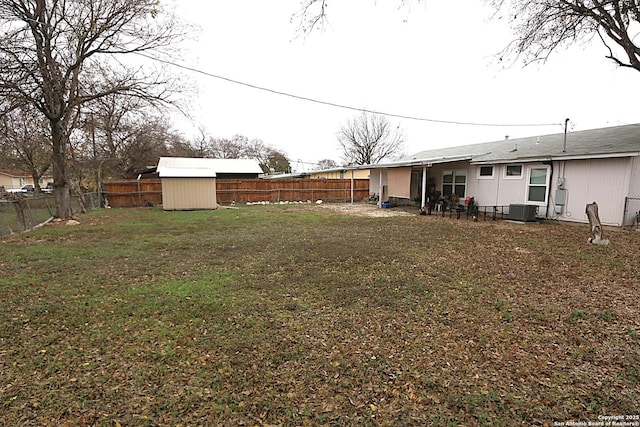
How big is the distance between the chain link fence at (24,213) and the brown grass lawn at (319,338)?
3.71m

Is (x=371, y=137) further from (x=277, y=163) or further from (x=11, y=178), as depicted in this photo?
(x=11, y=178)

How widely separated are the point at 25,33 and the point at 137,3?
347 centimetres

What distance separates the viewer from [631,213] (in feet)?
29.0

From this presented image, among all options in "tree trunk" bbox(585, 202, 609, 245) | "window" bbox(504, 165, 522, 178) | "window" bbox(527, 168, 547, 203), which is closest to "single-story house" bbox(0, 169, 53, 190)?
"window" bbox(504, 165, 522, 178)

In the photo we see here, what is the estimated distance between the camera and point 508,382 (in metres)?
2.42

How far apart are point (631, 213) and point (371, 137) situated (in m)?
26.4

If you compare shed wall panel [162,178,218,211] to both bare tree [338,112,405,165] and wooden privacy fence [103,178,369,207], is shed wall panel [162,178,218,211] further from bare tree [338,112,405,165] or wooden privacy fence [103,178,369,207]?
bare tree [338,112,405,165]

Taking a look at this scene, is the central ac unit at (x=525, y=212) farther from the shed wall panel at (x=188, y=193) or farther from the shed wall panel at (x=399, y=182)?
the shed wall panel at (x=188, y=193)

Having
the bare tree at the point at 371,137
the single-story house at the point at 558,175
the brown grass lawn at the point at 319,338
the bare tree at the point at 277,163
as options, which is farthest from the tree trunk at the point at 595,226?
the bare tree at the point at 277,163

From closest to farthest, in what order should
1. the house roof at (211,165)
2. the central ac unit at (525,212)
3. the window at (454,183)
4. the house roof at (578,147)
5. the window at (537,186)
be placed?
1. the house roof at (578,147)
2. the central ac unit at (525,212)
3. the window at (537,186)
4. the window at (454,183)
5. the house roof at (211,165)

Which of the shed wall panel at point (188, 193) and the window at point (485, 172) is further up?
the window at point (485, 172)

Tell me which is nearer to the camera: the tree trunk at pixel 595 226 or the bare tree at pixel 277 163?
the tree trunk at pixel 595 226

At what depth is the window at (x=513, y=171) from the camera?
1145 cm

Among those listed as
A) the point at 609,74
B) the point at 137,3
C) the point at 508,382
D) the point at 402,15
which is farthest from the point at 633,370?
the point at 137,3
